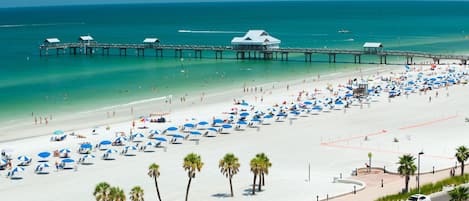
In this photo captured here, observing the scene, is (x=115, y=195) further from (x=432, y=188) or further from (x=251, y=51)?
(x=251, y=51)

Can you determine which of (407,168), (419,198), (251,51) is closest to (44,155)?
(407,168)

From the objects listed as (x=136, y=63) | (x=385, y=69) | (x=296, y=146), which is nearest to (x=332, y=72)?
(x=385, y=69)

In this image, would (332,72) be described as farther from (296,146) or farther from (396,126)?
(296,146)

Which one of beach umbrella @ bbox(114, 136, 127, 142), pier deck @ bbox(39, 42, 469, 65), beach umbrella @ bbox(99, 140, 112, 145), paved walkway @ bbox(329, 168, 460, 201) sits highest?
pier deck @ bbox(39, 42, 469, 65)

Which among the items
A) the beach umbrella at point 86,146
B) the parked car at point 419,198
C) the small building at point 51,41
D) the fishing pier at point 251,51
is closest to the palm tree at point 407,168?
the parked car at point 419,198

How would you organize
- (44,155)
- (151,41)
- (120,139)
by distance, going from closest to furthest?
(44,155) < (120,139) < (151,41)

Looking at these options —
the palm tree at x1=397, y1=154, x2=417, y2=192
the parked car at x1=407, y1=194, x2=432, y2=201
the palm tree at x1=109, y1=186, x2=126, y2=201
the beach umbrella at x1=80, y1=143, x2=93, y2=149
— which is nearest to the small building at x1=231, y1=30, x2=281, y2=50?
the beach umbrella at x1=80, y1=143, x2=93, y2=149

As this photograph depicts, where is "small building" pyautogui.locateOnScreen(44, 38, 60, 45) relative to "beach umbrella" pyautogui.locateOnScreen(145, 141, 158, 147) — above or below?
above

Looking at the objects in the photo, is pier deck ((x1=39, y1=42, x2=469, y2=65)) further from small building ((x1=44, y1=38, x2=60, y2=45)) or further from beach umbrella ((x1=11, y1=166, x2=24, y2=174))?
beach umbrella ((x1=11, y1=166, x2=24, y2=174))
